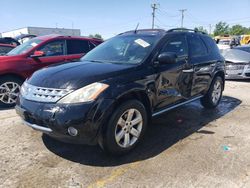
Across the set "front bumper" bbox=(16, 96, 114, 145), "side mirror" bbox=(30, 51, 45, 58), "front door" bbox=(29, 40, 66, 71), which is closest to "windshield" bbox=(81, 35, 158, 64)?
"front bumper" bbox=(16, 96, 114, 145)

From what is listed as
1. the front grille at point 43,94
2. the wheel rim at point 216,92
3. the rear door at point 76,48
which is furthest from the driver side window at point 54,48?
the wheel rim at point 216,92

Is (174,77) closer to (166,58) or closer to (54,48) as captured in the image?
(166,58)

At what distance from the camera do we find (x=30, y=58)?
5906mm

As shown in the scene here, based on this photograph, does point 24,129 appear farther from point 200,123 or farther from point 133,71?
point 200,123

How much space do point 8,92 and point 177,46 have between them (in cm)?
392

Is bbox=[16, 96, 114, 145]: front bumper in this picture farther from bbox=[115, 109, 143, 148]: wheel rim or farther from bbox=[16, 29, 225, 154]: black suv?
Answer: bbox=[115, 109, 143, 148]: wheel rim

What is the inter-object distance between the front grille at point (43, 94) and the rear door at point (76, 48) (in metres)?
3.37

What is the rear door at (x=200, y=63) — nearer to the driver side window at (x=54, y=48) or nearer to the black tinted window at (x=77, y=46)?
the black tinted window at (x=77, y=46)

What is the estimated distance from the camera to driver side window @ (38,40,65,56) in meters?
6.26

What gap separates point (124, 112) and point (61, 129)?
823 millimetres

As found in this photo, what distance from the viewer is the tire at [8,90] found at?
5574mm

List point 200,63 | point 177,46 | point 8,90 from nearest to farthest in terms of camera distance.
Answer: point 177,46 < point 200,63 < point 8,90

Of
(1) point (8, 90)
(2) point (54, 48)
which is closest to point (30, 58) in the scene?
(2) point (54, 48)

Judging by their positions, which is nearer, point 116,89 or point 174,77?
point 116,89
